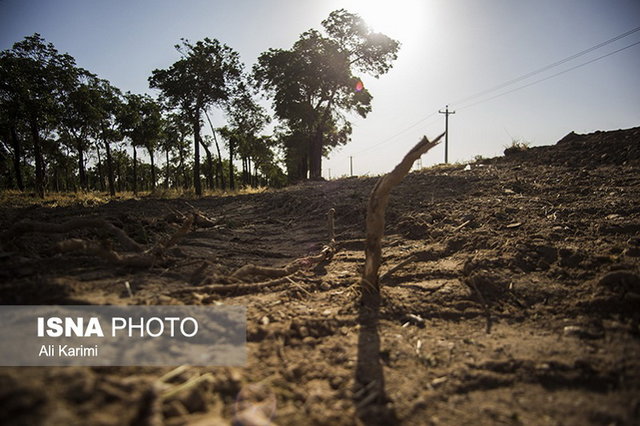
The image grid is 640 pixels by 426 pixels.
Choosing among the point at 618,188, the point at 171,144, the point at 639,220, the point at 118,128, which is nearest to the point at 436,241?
the point at 639,220

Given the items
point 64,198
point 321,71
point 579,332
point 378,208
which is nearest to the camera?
point 579,332

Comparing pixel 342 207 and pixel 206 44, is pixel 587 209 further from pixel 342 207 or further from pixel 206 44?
pixel 206 44

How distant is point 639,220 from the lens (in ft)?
13.7

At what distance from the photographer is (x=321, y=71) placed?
72.4 ft

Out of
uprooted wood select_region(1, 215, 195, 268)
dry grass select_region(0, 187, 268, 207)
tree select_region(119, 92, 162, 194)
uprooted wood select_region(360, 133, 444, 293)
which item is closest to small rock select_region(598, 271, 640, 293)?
uprooted wood select_region(360, 133, 444, 293)

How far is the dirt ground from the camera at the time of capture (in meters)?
1.53

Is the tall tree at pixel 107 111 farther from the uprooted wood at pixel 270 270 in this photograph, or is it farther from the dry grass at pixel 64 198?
the uprooted wood at pixel 270 270

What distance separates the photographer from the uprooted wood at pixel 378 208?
285 centimetres

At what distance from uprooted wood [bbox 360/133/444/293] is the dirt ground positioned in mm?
254

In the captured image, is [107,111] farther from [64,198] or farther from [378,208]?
[378,208]

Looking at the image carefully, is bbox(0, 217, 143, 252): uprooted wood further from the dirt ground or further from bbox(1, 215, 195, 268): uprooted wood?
the dirt ground

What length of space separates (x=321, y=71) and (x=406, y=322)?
22038 mm

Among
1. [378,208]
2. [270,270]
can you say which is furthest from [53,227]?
[378,208]

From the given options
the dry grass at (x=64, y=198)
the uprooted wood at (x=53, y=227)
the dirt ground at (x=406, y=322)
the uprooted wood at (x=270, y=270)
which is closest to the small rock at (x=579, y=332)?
the dirt ground at (x=406, y=322)
